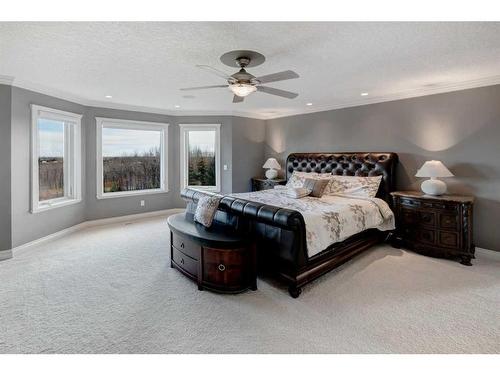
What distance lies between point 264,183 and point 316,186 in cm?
196

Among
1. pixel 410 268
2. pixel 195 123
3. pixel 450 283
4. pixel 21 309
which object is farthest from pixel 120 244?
pixel 450 283

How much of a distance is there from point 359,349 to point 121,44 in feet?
10.8

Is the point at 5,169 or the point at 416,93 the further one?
the point at 416,93

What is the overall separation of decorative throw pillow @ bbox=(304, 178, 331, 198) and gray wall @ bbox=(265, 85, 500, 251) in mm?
1220

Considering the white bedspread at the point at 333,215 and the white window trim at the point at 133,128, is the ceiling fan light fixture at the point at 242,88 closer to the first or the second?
the white bedspread at the point at 333,215

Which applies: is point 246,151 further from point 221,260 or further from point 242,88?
point 221,260

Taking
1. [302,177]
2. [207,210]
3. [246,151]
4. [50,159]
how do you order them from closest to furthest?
[207,210] → [50,159] → [302,177] → [246,151]

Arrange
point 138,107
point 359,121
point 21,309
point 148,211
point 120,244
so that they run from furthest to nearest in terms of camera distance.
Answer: point 148,211 < point 138,107 < point 359,121 < point 120,244 < point 21,309

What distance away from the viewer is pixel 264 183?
20.2 ft

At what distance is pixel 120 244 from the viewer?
4.21 metres

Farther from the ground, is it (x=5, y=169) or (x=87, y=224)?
(x=5, y=169)

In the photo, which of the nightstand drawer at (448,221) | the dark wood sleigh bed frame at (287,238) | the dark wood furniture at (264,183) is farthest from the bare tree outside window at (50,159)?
the nightstand drawer at (448,221)

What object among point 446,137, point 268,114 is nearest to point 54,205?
point 268,114

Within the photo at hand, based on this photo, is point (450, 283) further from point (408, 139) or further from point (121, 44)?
point (121, 44)
